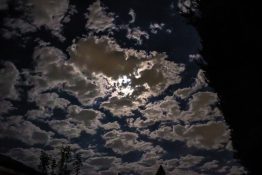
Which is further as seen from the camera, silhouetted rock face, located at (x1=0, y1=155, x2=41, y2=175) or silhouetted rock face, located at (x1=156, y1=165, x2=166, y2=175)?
silhouetted rock face, located at (x1=156, y1=165, x2=166, y2=175)

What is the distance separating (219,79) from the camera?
1223 centimetres

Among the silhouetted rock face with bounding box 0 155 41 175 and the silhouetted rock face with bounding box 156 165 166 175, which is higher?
the silhouetted rock face with bounding box 156 165 166 175

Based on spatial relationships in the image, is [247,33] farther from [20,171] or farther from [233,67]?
[20,171]

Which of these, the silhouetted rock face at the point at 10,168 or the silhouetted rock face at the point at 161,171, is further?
the silhouetted rock face at the point at 161,171

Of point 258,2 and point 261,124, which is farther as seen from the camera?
point 258,2

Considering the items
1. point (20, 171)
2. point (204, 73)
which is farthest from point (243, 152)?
point (20, 171)

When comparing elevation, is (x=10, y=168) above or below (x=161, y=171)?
below

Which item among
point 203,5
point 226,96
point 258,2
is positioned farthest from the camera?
point 203,5

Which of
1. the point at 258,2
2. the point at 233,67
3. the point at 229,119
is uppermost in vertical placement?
the point at 258,2

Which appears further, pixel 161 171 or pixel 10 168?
pixel 161 171

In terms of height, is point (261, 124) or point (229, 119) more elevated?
point (229, 119)

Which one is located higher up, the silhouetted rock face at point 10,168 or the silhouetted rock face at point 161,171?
the silhouetted rock face at point 161,171

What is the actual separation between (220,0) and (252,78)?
3231 mm

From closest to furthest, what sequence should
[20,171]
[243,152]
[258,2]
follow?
[258,2], [243,152], [20,171]
